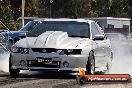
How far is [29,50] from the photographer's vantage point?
462 inches

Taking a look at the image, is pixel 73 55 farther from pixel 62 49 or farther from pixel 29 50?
pixel 29 50

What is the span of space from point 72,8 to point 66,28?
7264 centimetres

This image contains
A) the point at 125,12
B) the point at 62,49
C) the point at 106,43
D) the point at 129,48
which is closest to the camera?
the point at 62,49

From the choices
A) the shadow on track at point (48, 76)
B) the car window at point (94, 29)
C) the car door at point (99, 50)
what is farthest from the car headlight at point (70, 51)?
the car window at point (94, 29)

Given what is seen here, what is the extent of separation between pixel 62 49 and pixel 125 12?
88.9 m

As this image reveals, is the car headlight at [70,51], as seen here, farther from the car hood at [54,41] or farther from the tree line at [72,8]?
the tree line at [72,8]

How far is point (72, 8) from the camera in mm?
85562

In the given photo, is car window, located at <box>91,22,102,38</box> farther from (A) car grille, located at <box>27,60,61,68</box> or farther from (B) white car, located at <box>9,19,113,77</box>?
(A) car grille, located at <box>27,60,61,68</box>

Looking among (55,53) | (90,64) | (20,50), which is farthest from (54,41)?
(90,64)

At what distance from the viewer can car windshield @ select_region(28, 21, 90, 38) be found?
13.0 metres

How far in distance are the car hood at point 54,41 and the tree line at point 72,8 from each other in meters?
50.8

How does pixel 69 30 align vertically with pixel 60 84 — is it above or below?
above

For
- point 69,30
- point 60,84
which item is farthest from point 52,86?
point 69,30

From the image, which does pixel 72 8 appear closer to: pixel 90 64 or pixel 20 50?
pixel 90 64
